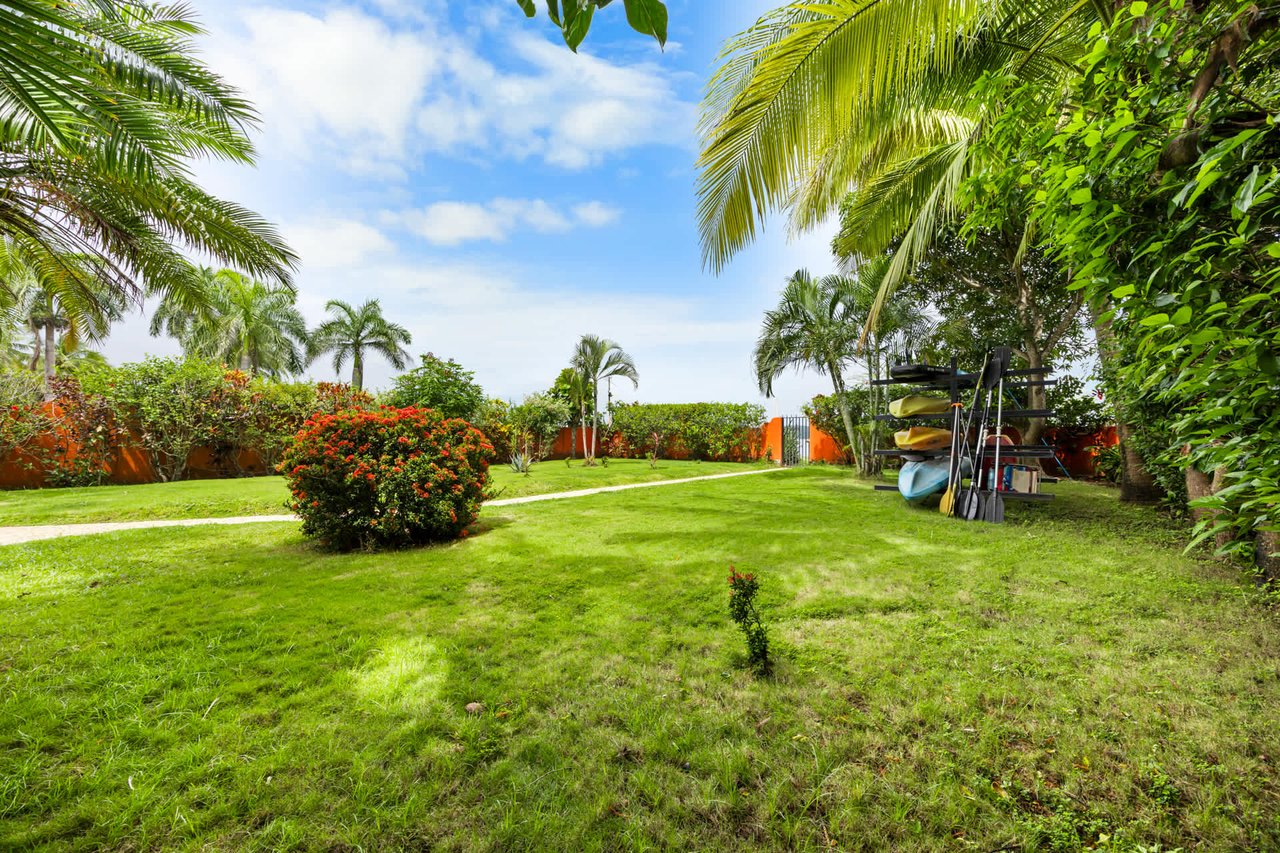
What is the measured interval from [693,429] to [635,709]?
17544 mm

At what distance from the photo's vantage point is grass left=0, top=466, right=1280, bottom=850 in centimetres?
163

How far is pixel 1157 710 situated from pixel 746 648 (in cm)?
185

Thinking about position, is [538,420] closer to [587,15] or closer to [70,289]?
[70,289]

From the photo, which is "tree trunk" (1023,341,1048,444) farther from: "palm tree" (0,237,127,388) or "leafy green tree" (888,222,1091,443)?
"palm tree" (0,237,127,388)

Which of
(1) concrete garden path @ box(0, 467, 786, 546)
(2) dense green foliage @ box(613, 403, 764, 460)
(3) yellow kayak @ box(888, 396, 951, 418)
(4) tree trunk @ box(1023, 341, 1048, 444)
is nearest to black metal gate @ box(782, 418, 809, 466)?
(2) dense green foliage @ box(613, 403, 764, 460)

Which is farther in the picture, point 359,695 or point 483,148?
point 483,148

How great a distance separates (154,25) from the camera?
16.8 feet

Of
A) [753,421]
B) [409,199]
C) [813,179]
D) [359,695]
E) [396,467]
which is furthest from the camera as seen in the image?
[753,421]

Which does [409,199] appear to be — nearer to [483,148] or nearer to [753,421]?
[483,148]

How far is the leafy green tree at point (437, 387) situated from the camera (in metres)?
10.6

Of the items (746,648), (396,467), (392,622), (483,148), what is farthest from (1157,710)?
(483,148)

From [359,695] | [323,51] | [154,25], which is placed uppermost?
[154,25]

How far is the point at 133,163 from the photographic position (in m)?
4.27

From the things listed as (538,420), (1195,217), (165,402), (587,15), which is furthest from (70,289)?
(1195,217)
